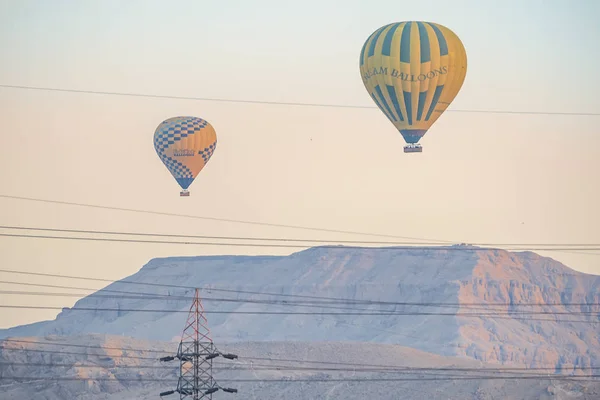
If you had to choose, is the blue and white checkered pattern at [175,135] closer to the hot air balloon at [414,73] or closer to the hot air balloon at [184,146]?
the hot air balloon at [184,146]

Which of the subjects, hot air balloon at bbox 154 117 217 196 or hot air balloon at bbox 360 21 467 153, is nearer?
hot air balloon at bbox 360 21 467 153

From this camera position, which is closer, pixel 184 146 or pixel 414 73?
pixel 414 73

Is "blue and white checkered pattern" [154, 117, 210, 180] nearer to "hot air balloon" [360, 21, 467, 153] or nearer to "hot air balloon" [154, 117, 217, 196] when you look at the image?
"hot air balloon" [154, 117, 217, 196]

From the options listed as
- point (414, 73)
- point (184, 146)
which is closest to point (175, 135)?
Answer: point (184, 146)

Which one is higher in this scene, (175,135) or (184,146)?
(175,135)

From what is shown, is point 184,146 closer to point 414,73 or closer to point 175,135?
point 175,135

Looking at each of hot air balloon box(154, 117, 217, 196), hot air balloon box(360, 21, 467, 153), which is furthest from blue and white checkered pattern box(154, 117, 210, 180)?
hot air balloon box(360, 21, 467, 153)
